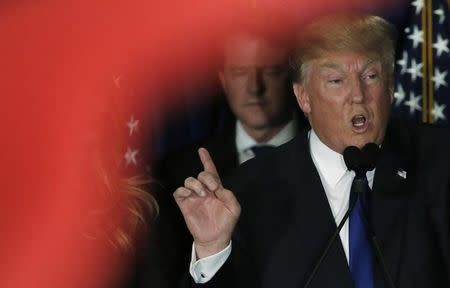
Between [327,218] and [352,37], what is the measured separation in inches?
18.2

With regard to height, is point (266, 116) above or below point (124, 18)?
below

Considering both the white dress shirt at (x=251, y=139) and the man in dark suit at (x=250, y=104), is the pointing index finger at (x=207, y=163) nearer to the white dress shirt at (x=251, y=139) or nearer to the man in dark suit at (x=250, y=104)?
the man in dark suit at (x=250, y=104)

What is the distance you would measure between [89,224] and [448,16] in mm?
1514

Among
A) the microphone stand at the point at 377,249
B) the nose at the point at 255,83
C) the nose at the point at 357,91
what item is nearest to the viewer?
the microphone stand at the point at 377,249

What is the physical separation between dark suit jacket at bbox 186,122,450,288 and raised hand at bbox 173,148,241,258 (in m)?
0.08

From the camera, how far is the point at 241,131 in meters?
Answer: 3.37

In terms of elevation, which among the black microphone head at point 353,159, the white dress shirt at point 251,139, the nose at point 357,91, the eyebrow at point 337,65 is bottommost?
the white dress shirt at point 251,139

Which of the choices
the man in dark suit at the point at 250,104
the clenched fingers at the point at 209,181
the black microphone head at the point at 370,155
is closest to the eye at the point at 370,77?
the black microphone head at the point at 370,155

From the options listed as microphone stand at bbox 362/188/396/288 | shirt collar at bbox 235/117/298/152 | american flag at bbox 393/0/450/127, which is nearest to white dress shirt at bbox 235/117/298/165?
shirt collar at bbox 235/117/298/152

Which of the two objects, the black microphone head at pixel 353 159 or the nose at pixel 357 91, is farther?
the nose at pixel 357 91

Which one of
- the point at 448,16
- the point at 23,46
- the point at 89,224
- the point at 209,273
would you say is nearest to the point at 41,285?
the point at 89,224

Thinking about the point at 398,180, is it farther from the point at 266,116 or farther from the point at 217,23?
the point at 217,23

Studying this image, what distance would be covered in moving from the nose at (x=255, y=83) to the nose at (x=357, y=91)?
0.84 metres

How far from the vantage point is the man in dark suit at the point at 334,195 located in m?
2.37
